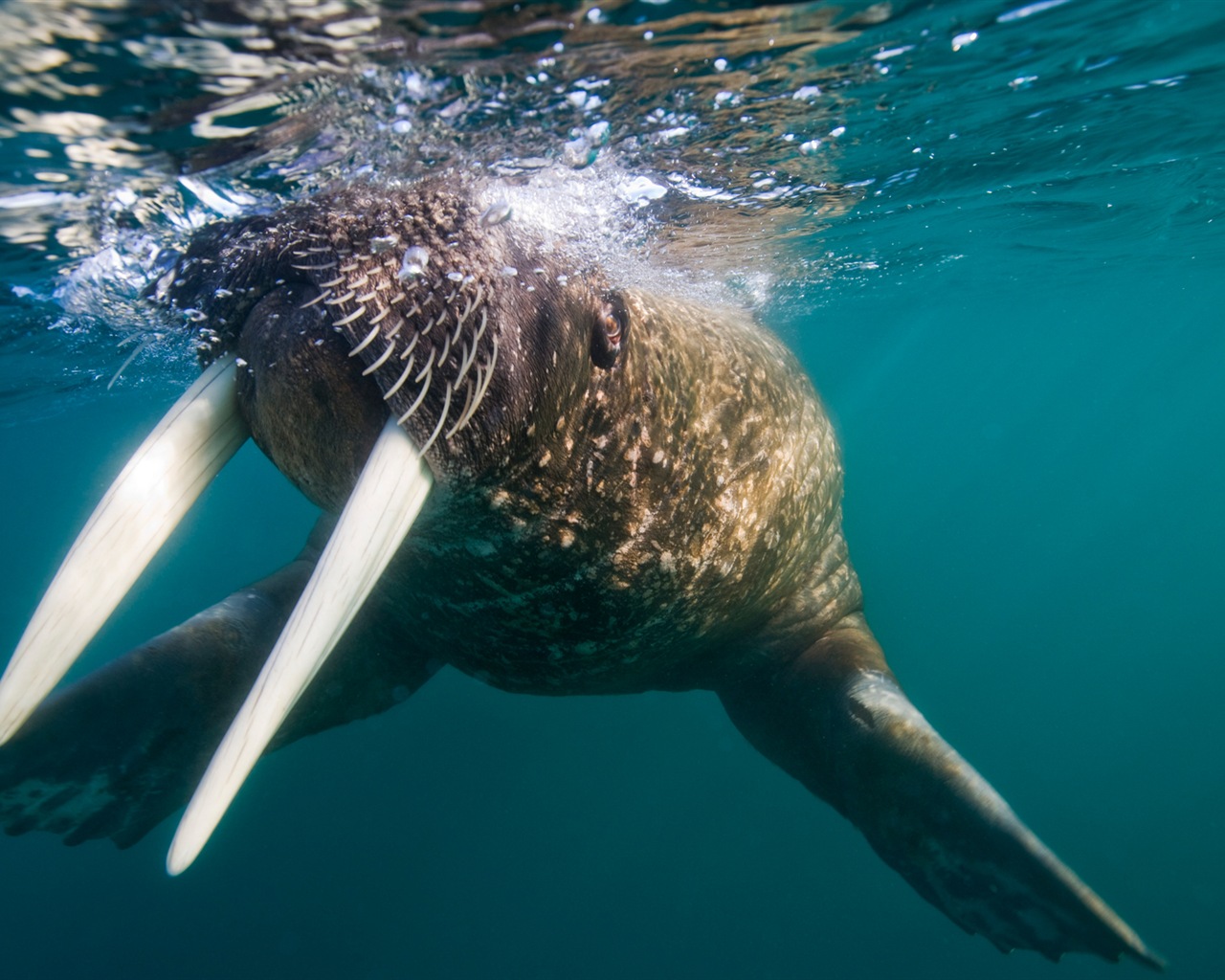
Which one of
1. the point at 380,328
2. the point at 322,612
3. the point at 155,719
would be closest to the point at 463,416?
the point at 380,328

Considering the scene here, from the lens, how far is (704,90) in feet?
15.9

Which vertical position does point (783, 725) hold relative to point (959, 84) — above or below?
below

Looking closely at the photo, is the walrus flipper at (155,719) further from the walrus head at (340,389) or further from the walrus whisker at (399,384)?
the walrus whisker at (399,384)

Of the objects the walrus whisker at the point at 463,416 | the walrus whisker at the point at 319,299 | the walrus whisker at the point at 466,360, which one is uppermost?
the walrus whisker at the point at 319,299

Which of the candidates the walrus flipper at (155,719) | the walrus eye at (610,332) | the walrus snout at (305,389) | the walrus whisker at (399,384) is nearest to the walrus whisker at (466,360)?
the walrus whisker at (399,384)

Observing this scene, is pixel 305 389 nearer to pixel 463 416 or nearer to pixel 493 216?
pixel 463 416

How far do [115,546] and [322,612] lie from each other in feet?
2.11

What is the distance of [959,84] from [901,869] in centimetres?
553

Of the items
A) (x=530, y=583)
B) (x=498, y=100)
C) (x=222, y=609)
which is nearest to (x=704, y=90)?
(x=498, y=100)

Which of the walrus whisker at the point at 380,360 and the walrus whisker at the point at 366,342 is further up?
the walrus whisker at the point at 366,342

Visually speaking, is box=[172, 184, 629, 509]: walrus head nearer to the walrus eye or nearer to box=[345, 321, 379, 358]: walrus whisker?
box=[345, 321, 379, 358]: walrus whisker

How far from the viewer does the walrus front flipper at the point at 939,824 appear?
4.02 metres

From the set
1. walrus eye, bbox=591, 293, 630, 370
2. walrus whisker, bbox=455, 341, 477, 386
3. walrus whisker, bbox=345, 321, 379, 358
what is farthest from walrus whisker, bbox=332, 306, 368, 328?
walrus eye, bbox=591, 293, 630, 370

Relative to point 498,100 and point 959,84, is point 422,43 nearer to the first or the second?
point 498,100
